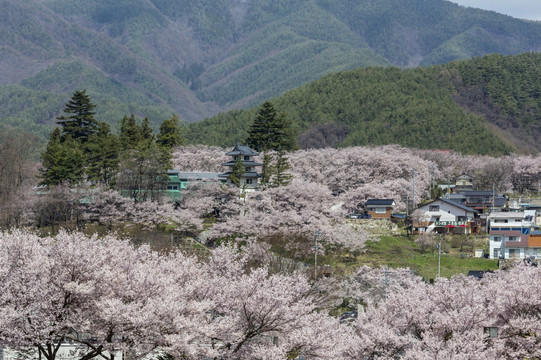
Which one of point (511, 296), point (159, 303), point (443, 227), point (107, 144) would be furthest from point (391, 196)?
point (159, 303)

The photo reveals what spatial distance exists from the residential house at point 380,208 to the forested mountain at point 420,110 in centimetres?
2587

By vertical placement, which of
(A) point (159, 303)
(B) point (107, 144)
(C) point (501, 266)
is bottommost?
(C) point (501, 266)

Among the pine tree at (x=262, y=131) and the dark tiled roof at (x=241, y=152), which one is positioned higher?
the pine tree at (x=262, y=131)

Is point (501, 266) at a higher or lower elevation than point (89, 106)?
lower

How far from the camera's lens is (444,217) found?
5012 centimetres

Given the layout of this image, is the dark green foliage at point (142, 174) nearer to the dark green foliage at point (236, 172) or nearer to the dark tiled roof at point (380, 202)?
the dark green foliage at point (236, 172)

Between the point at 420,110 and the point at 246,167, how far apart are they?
38.1m

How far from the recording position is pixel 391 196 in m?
54.0

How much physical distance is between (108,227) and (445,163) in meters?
39.9

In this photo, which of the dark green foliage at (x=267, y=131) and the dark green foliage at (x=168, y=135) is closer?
the dark green foliage at (x=168, y=135)

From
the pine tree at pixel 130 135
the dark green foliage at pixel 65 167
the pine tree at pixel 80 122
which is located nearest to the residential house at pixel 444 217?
the pine tree at pixel 130 135

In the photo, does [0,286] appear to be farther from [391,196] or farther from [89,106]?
[391,196]

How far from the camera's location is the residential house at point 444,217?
160ft

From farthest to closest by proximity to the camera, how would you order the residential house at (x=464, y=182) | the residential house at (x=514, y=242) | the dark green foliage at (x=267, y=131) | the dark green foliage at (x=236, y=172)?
the residential house at (x=464, y=182), the dark green foliage at (x=267, y=131), the dark green foliage at (x=236, y=172), the residential house at (x=514, y=242)
